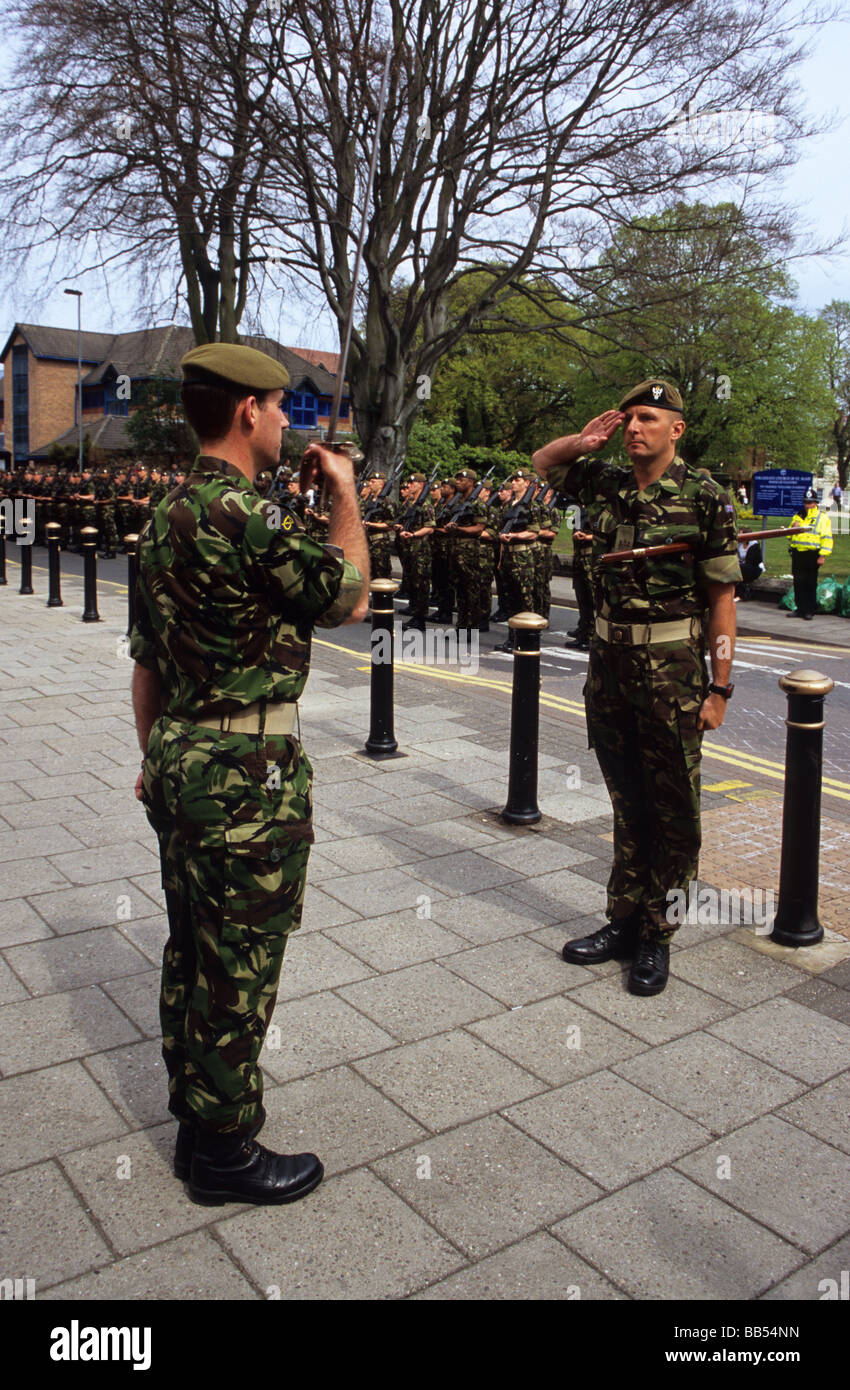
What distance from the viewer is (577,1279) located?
256 cm

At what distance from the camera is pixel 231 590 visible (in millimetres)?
2490

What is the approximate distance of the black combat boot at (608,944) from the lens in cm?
425

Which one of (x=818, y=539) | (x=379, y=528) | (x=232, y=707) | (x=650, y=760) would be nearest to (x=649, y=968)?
(x=650, y=760)

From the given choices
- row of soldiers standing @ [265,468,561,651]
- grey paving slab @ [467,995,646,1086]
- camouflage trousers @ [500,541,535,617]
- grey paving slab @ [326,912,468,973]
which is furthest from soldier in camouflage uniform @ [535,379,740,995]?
camouflage trousers @ [500,541,535,617]

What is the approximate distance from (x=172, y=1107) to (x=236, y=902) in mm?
695

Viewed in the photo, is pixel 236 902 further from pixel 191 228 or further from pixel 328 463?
pixel 191 228

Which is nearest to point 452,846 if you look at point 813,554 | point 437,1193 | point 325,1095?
point 325,1095

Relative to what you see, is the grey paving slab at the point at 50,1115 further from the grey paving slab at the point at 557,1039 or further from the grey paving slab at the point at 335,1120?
the grey paving slab at the point at 557,1039

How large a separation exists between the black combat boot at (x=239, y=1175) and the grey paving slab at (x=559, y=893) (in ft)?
6.68

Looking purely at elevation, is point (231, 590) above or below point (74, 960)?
above

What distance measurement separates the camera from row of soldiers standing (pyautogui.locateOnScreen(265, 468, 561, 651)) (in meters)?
12.9

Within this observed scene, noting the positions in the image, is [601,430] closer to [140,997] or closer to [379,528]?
[140,997]

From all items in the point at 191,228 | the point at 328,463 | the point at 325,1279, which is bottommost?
the point at 325,1279

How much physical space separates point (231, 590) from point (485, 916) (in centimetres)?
256
